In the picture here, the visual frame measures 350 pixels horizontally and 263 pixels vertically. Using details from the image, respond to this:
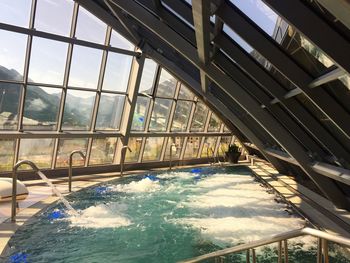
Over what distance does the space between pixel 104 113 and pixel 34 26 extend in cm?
375

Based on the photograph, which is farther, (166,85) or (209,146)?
(209,146)

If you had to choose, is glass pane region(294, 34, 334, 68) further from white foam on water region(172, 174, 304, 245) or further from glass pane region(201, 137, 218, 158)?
glass pane region(201, 137, 218, 158)

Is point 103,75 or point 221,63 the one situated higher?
point 103,75

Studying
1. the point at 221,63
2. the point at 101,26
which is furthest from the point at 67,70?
the point at 221,63

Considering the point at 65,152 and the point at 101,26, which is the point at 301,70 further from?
the point at 65,152

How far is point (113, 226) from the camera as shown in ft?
21.5

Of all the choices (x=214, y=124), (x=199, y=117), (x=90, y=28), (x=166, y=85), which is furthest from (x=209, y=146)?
(x=90, y=28)

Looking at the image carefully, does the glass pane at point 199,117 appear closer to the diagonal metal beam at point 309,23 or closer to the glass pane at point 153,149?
the glass pane at point 153,149

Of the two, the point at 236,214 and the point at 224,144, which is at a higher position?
the point at 224,144

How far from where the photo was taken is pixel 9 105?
31.9ft

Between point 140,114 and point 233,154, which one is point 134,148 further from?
point 233,154

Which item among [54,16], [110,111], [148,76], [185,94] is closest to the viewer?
[54,16]

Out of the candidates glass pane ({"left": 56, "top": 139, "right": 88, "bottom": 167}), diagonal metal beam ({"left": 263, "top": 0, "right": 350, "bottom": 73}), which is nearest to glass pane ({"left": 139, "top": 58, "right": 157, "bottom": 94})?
glass pane ({"left": 56, "top": 139, "right": 88, "bottom": 167})

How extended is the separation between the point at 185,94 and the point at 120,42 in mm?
4088
